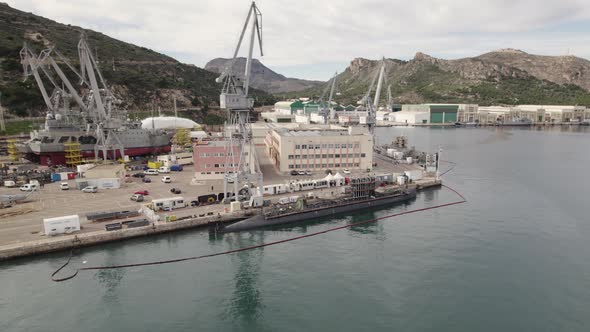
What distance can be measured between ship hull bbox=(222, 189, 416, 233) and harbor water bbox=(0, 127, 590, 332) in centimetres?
80

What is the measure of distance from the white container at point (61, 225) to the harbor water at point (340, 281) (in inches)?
74.9

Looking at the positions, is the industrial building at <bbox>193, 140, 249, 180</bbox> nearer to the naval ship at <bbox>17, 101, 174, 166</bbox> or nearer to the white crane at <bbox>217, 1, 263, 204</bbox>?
the white crane at <bbox>217, 1, 263, 204</bbox>

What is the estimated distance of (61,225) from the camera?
24.1 meters

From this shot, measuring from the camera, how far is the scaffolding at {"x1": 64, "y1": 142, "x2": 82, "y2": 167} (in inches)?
1857

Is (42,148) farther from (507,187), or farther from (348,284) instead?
(507,187)

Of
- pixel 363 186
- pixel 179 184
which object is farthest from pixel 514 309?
pixel 179 184

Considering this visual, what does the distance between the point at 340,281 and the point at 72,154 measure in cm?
4293

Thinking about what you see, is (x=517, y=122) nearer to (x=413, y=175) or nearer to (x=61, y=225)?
(x=413, y=175)

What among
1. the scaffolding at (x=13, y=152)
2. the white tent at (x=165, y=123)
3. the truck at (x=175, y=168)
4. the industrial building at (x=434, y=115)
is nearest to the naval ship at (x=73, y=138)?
the scaffolding at (x=13, y=152)

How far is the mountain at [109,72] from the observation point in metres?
74.2

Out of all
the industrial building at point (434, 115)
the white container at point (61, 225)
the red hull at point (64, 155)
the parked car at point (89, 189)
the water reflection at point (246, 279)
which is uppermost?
the industrial building at point (434, 115)

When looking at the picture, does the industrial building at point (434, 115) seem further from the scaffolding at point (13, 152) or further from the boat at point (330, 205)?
the scaffolding at point (13, 152)

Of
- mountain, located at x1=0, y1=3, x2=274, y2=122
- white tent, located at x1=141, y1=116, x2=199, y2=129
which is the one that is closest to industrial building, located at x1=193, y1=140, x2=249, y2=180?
white tent, located at x1=141, y1=116, x2=199, y2=129

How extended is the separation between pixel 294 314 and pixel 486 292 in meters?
10.5
